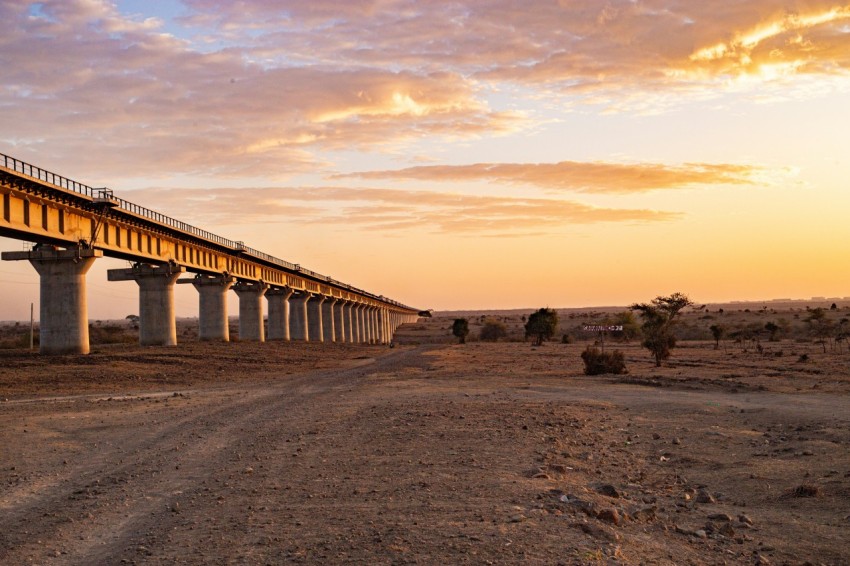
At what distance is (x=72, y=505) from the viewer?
10969mm

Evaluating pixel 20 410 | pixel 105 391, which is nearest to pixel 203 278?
pixel 105 391

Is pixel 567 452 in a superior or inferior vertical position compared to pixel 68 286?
inferior

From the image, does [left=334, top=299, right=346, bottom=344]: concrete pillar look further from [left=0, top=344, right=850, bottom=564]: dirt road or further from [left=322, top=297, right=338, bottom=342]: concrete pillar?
[left=0, top=344, right=850, bottom=564]: dirt road

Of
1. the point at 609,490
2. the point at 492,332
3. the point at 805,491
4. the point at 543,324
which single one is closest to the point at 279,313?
the point at 543,324

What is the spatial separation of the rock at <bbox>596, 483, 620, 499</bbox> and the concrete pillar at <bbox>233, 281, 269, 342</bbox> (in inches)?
2765

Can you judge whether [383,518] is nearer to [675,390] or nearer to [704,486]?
[704,486]

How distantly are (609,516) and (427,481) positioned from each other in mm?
3017

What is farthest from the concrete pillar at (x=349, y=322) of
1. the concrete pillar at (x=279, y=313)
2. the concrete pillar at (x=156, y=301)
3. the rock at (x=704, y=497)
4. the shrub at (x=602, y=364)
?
the rock at (x=704, y=497)

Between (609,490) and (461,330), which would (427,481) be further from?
(461,330)

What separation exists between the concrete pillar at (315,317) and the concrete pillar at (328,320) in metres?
3.80

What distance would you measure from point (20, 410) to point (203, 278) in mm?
46852

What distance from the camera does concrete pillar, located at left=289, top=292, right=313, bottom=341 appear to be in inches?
3848

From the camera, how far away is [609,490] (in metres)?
12.1

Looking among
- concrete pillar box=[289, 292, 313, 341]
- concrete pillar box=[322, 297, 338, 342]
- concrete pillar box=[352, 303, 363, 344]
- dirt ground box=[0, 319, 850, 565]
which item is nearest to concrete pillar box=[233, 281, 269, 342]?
concrete pillar box=[289, 292, 313, 341]
